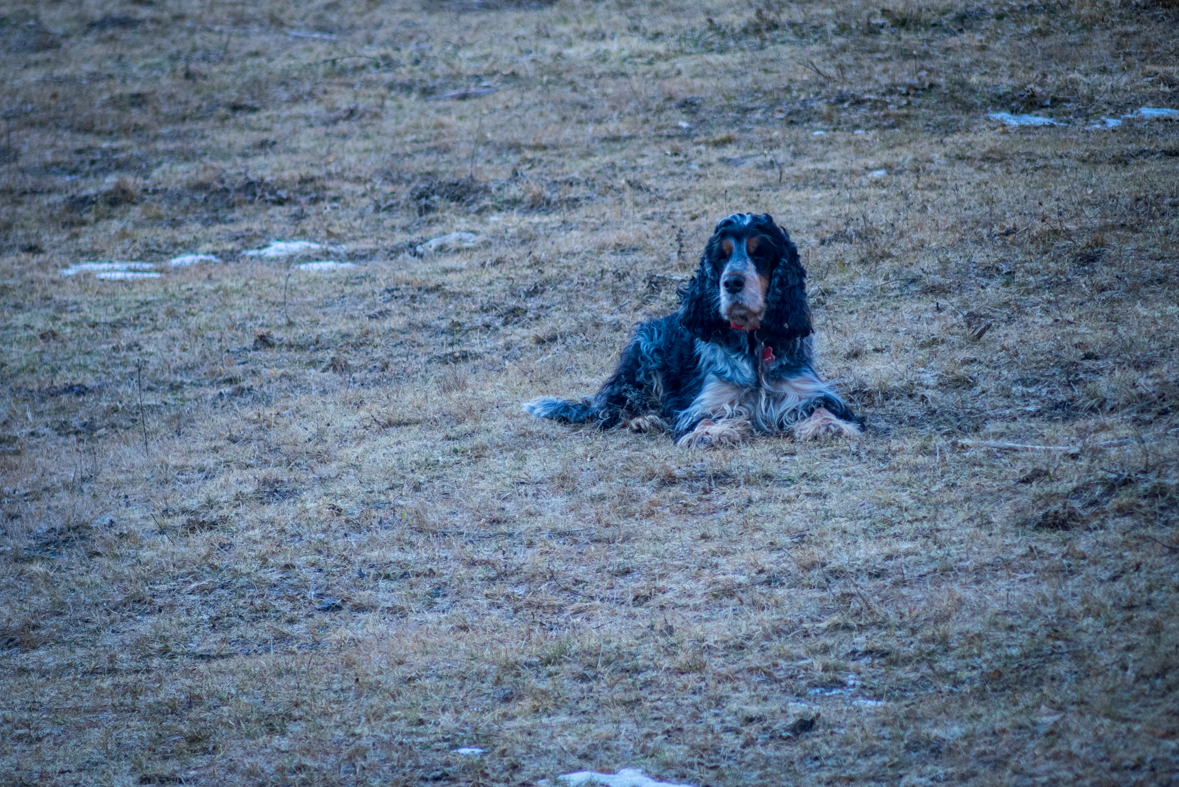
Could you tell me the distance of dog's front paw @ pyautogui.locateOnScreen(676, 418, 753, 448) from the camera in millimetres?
7484

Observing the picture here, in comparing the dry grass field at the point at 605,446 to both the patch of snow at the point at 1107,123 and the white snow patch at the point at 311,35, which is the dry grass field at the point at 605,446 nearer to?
the patch of snow at the point at 1107,123

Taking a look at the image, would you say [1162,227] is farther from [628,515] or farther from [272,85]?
[272,85]

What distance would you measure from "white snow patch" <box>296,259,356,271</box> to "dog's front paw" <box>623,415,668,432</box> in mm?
6891

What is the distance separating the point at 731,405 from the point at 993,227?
15.6 ft

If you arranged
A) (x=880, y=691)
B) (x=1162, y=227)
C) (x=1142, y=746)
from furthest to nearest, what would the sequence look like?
(x=1162, y=227), (x=880, y=691), (x=1142, y=746)

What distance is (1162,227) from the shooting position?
10.0m

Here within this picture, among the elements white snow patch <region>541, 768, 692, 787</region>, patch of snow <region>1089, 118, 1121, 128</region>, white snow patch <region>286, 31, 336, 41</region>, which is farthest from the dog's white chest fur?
white snow patch <region>286, 31, 336, 41</region>

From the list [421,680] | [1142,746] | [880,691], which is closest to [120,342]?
[421,680]

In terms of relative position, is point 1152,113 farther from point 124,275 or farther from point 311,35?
point 311,35

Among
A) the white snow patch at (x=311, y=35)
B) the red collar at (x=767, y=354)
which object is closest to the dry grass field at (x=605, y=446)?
the red collar at (x=767, y=354)

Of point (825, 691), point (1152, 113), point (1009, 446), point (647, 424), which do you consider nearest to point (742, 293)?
point (647, 424)

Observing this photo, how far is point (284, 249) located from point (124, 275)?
2070mm

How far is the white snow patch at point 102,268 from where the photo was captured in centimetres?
1500

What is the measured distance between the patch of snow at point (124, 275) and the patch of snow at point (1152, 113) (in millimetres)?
12879
